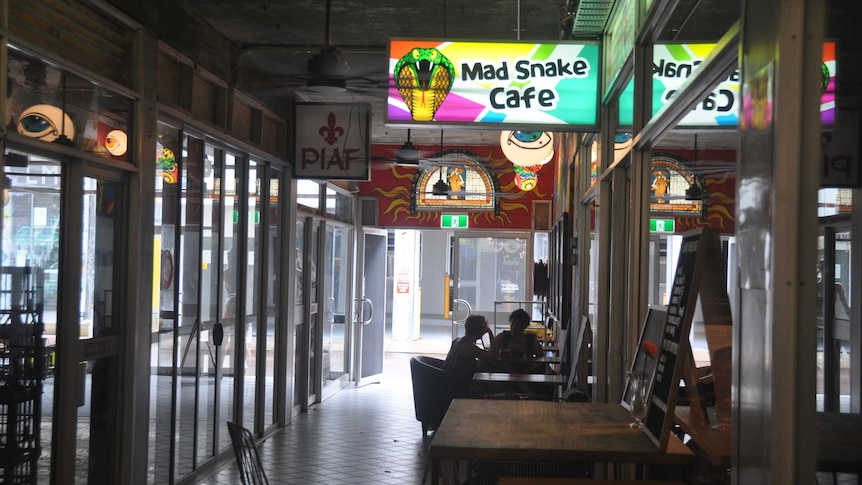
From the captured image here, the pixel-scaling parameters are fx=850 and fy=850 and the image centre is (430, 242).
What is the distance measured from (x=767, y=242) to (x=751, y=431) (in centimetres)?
45

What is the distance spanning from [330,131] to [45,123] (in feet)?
13.8

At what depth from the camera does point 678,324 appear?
9.24 ft

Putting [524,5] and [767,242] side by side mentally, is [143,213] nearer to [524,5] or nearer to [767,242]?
[524,5]

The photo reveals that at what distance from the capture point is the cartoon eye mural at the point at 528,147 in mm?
7441

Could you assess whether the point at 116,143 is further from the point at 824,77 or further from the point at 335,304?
the point at 335,304

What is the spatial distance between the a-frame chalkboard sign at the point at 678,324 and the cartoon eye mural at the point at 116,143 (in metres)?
3.29

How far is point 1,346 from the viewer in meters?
3.91

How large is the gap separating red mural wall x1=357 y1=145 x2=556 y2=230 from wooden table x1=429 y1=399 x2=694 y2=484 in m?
9.40

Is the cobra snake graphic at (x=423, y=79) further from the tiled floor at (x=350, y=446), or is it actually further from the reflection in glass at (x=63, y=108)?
the tiled floor at (x=350, y=446)

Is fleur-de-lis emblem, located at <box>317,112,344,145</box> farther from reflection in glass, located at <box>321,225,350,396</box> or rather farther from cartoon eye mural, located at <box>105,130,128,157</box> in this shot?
cartoon eye mural, located at <box>105,130,128,157</box>

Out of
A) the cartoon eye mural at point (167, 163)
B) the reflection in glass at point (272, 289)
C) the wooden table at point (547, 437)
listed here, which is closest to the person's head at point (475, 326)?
the reflection in glass at point (272, 289)

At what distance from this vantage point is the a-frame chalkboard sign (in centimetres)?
272

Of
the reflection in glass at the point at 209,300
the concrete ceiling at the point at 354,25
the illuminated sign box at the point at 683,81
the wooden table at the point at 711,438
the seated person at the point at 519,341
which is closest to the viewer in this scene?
the wooden table at the point at 711,438

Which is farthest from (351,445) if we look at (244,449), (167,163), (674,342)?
(674,342)
